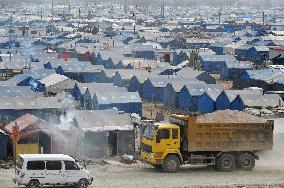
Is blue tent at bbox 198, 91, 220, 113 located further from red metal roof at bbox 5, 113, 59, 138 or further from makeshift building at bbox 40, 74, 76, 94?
red metal roof at bbox 5, 113, 59, 138

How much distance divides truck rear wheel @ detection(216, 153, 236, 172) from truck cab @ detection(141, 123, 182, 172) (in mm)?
945

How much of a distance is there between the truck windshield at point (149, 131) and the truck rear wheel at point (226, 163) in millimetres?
1670

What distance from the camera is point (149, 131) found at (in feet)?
46.1

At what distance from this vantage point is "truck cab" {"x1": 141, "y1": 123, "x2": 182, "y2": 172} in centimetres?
1375

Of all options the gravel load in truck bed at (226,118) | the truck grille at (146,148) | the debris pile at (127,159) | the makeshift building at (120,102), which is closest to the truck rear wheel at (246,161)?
the gravel load in truck bed at (226,118)

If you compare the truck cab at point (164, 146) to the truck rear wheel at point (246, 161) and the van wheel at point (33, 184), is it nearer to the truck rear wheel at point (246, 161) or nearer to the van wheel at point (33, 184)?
the truck rear wheel at point (246, 161)

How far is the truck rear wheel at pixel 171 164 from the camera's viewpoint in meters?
13.9

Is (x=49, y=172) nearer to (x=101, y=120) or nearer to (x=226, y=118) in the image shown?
(x=226, y=118)

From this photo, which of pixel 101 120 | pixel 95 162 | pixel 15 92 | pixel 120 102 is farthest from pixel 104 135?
pixel 15 92

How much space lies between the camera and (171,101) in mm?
25594

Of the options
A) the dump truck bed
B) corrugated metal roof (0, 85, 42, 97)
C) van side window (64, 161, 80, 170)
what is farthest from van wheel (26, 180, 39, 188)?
corrugated metal roof (0, 85, 42, 97)

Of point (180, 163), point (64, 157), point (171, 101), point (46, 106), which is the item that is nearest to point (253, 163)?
point (180, 163)

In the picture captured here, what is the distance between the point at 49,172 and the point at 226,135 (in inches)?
172

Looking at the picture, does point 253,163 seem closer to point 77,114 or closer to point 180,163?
point 180,163
